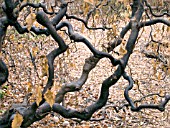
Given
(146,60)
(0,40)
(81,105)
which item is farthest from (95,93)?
(0,40)

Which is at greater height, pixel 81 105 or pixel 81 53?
pixel 81 53

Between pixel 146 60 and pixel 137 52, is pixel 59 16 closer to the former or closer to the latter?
pixel 146 60

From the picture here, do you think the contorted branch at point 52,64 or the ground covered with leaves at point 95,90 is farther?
the ground covered with leaves at point 95,90

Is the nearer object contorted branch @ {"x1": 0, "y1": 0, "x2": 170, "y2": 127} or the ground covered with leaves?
contorted branch @ {"x1": 0, "y1": 0, "x2": 170, "y2": 127}

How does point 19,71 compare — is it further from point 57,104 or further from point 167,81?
point 57,104

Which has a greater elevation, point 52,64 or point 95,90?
point 52,64

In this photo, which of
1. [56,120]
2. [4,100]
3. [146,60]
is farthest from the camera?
[146,60]

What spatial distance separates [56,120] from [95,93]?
4.55ft

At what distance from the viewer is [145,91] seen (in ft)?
17.8

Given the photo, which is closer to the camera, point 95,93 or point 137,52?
point 95,93

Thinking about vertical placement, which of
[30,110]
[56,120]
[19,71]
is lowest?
[56,120]

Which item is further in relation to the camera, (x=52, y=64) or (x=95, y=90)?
(x=95, y=90)

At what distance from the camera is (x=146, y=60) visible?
7594mm

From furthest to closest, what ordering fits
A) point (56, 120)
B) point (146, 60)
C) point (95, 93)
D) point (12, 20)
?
point (146, 60) → point (95, 93) → point (56, 120) → point (12, 20)
